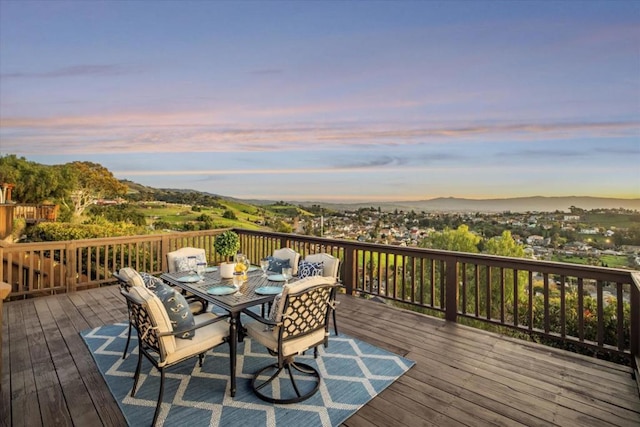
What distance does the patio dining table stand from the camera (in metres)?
2.54

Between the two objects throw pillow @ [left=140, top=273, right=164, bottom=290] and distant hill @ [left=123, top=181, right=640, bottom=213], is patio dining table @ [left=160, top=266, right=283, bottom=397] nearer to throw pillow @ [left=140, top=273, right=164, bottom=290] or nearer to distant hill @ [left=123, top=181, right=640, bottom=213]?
throw pillow @ [left=140, top=273, right=164, bottom=290]

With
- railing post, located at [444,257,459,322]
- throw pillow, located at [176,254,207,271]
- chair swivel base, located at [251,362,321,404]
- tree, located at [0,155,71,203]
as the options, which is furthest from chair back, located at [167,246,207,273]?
tree, located at [0,155,71,203]

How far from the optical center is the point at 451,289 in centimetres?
411

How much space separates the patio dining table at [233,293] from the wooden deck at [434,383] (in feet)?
3.01

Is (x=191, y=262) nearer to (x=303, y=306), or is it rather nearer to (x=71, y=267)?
(x=303, y=306)

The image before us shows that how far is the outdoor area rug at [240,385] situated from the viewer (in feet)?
7.14

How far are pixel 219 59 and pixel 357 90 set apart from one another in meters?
3.01

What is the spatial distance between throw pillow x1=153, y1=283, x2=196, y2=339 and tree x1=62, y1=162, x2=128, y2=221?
867cm

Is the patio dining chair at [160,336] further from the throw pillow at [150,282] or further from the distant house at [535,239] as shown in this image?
the distant house at [535,239]

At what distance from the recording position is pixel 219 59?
657cm

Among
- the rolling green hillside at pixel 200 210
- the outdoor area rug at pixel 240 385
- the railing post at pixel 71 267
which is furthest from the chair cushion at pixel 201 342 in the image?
the rolling green hillside at pixel 200 210

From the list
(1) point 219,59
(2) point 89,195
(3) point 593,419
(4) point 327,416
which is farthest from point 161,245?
(3) point 593,419

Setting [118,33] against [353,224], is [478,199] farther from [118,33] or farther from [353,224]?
[118,33]

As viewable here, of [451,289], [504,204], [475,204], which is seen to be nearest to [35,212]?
[451,289]
